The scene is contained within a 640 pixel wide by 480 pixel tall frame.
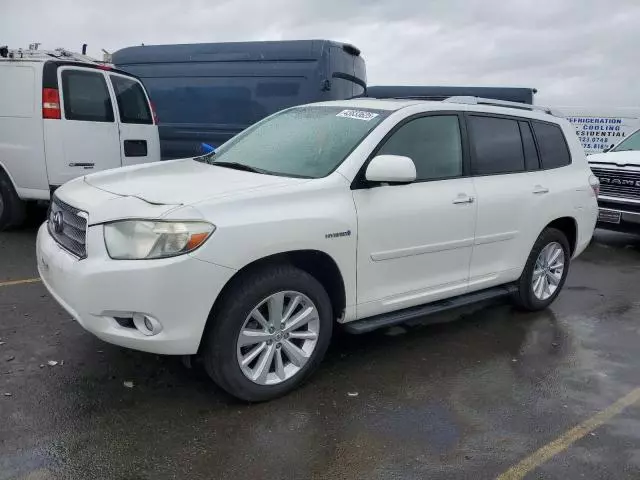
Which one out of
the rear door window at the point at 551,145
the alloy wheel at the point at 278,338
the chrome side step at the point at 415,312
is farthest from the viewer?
the rear door window at the point at 551,145

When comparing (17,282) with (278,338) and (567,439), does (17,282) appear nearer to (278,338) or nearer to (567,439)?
(278,338)

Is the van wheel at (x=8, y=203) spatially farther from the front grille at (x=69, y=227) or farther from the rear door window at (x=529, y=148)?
the rear door window at (x=529, y=148)

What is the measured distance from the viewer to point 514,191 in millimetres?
4672

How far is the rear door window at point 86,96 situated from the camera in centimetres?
679

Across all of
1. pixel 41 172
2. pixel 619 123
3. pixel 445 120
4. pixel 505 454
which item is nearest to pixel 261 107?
pixel 41 172

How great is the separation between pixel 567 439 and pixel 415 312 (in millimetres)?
1233

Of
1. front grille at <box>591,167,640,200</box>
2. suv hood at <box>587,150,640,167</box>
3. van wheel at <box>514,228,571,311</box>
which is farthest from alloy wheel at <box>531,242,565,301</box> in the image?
suv hood at <box>587,150,640,167</box>

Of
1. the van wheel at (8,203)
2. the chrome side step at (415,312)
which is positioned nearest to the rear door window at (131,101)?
the van wheel at (8,203)

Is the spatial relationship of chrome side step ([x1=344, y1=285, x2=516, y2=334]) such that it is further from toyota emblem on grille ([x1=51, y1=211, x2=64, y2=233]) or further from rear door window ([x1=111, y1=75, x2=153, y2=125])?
rear door window ([x1=111, y1=75, x2=153, y2=125])

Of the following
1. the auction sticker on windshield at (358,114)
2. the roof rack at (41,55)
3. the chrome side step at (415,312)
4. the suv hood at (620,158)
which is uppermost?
the roof rack at (41,55)

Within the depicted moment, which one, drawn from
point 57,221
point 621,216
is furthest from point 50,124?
point 621,216

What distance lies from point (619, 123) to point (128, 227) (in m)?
14.9

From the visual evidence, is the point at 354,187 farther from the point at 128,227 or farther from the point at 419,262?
the point at 128,227

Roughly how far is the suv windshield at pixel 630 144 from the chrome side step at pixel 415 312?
5.84 metres
